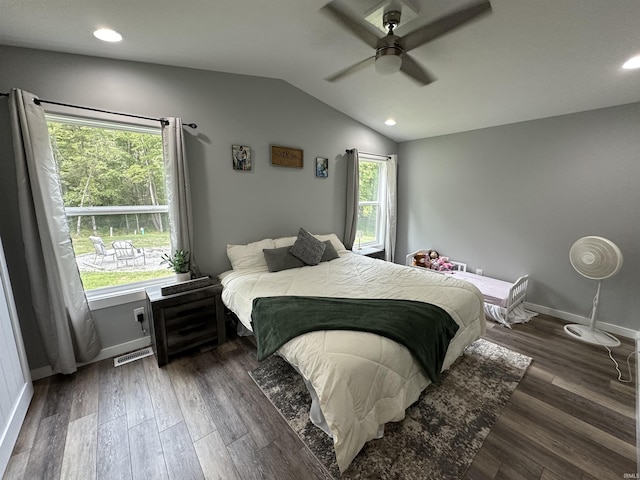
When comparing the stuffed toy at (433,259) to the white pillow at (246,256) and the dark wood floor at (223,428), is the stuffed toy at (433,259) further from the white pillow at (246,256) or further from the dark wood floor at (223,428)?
the white pillow at (246,256)

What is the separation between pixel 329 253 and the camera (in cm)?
326

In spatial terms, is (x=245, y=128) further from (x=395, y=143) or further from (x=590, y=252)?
(x=590, y=252)

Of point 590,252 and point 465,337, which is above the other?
point 590,252

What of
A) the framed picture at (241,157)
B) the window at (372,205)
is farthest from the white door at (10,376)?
the window at (372,205)

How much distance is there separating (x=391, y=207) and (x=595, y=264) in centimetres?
254

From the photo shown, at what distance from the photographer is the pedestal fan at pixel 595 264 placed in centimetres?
245

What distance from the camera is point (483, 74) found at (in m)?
2.33

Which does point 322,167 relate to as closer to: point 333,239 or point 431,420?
point 333,239

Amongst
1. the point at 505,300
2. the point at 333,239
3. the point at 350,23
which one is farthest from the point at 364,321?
the point at 505,300

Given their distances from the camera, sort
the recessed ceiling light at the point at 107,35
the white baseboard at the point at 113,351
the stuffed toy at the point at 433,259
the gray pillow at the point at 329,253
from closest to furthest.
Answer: the recessed ceiling light at the point at 107,35 → the white baseboard at the point at 113,351 → the gray pillow at the point at 329,253 → the stuffed toy at the point at 433,259

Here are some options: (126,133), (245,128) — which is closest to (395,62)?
(245,128)

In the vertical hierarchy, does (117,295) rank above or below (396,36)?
below

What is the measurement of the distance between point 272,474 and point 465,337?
1.67 m

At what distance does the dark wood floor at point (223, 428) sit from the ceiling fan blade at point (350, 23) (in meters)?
2.47
